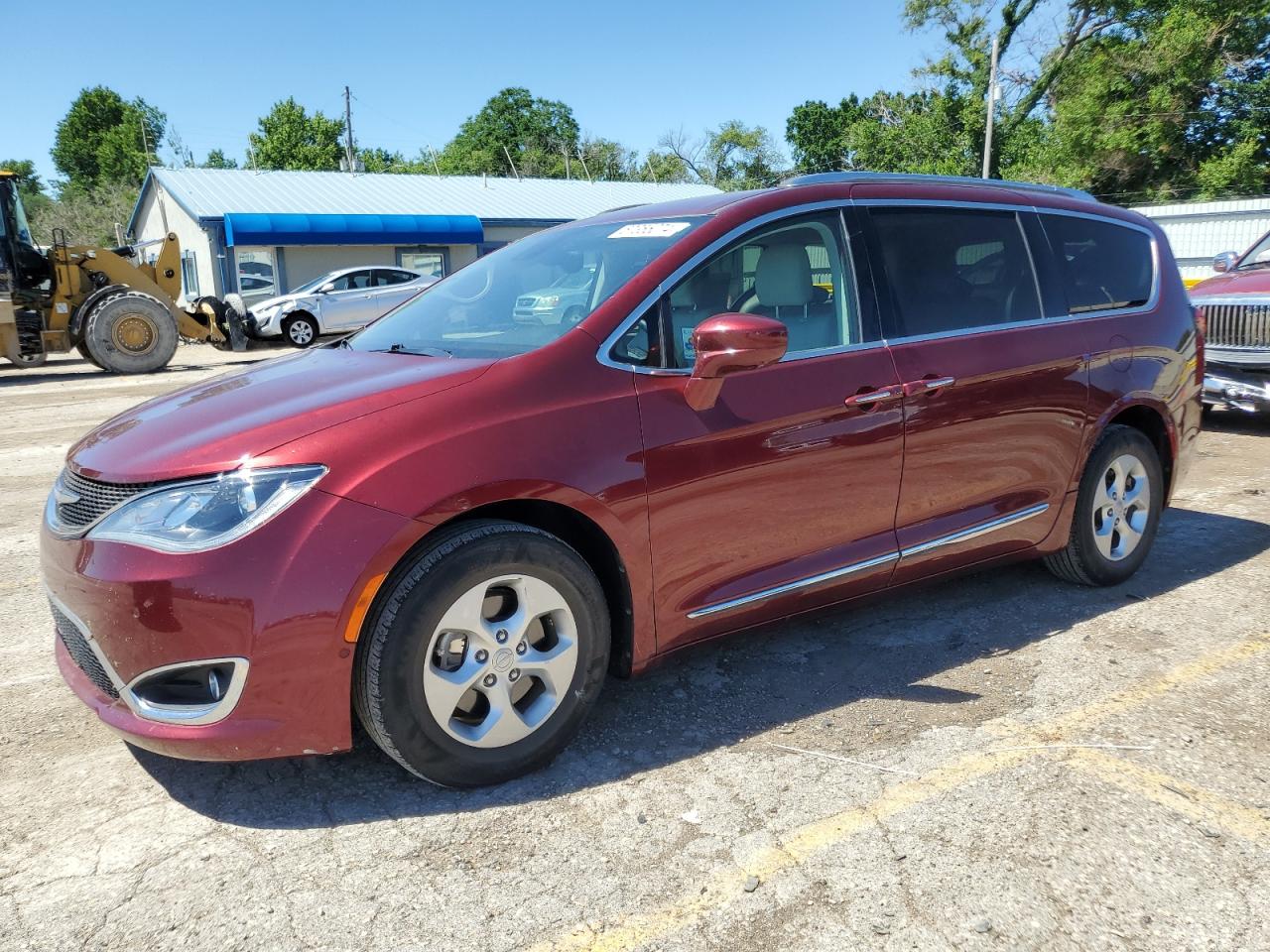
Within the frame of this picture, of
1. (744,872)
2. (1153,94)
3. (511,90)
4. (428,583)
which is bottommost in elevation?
(744,872)

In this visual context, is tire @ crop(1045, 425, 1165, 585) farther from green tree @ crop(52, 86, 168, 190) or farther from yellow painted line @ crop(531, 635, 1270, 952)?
green tree @ crop(52, 86, 168, 190)

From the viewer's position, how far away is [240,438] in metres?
2.62

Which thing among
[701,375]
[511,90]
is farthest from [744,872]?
[511,90]

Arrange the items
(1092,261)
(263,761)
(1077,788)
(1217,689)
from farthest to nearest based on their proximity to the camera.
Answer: (1092,261)
(1217,689)
(263,761)
(1077,788)

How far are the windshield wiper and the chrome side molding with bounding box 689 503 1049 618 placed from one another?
1.20 metres

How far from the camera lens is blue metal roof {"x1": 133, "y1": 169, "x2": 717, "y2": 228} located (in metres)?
26.7

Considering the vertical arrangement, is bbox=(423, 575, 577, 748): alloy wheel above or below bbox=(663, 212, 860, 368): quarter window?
below

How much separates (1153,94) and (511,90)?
61.4 metres

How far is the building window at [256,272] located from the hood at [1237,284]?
2305 cm

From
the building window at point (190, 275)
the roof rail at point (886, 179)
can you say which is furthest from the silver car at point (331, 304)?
the roof rail at point (886, 179)

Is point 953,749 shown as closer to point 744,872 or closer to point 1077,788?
point 1077,788

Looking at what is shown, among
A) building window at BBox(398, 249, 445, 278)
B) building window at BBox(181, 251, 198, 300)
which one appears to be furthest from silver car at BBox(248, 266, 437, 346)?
building window at BBox(181, 251, 198, 300)

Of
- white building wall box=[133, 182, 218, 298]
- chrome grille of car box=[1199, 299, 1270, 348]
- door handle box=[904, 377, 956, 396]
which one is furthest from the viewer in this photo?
white building wall box=[133, 182, 218, 298]

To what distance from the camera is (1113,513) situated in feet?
14.7
